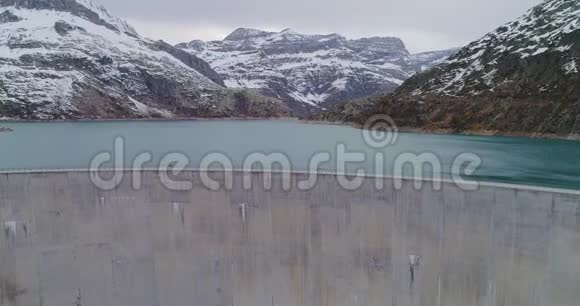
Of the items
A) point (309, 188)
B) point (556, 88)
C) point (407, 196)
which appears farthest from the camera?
point (556, 88)

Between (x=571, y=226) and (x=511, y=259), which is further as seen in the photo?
(x=511, y=259)

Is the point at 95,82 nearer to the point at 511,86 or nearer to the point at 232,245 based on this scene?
the point at 511,86

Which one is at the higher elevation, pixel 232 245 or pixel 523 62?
pixel 523 62

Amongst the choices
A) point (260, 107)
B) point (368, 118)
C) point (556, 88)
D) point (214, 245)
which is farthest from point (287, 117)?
point (214, 245)

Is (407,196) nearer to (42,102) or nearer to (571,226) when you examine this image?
(571,226)

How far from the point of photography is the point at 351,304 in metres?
13.3

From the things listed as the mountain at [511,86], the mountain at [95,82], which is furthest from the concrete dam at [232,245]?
the mountain at [95,82]

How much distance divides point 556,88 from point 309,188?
65889mm

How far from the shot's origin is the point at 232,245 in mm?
13953

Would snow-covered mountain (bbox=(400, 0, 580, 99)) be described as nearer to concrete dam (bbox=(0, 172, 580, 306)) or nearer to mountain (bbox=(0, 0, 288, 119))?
concrete dam (bbox=(0, 172, 580, 306))
